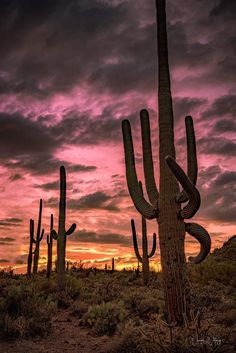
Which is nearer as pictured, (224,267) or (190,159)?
(190,159)

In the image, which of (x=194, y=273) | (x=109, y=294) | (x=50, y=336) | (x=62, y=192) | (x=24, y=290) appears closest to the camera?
(x=50, y=336)

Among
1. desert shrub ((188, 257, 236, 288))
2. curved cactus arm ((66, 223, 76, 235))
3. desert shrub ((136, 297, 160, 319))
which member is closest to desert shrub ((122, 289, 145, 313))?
desert shrub ((136, 297, 160, 319))

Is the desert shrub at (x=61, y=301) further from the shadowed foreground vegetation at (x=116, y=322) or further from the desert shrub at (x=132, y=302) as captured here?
the desert shrub at (x=132, y=302)

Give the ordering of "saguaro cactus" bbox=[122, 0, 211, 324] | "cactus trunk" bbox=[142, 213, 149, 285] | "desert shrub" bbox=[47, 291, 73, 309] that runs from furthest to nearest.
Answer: "cactus trunk" bbox=[142, 213, 149, 285] → "desert shrub" bbox=[47, 291, 73, 309] → "saguaro cactus" bbox=[122, 0, 211, 324]

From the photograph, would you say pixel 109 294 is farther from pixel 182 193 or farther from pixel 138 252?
pixel 182 193

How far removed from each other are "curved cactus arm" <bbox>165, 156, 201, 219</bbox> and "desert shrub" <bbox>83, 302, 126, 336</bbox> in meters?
4.00

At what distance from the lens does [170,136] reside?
28.9 feet

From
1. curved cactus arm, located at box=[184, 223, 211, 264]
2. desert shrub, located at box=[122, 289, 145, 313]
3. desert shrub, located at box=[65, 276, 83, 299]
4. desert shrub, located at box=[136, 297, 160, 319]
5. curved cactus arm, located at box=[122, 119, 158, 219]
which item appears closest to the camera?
curved cactus arm, located at box=[184, 223, 211, 264]

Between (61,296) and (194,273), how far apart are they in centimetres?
1026

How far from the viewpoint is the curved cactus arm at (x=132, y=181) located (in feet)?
28.6

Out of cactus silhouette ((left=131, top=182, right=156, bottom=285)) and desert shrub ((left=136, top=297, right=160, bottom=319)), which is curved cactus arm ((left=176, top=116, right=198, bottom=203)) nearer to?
desert shrub ((left=136, top=297, right=160, bottom=319))

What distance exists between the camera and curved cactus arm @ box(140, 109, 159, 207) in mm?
9172

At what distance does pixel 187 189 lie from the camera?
291 inches

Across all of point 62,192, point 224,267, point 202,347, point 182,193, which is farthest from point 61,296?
point 224,267
